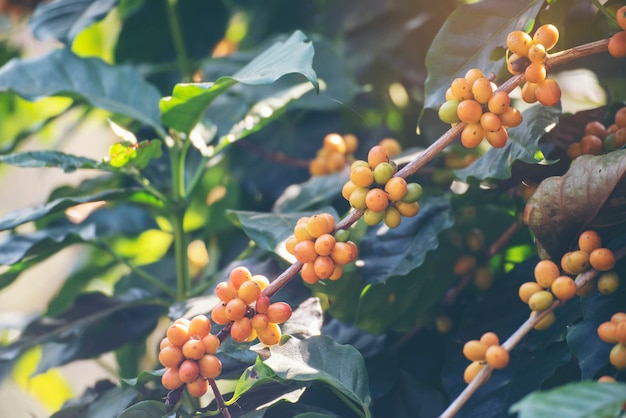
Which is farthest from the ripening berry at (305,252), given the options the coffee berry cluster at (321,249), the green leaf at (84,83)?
the green leaf at (84,83)

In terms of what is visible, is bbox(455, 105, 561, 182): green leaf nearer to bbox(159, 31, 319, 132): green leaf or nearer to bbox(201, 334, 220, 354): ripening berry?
bbox(159, 31, 319, 132): green leaf

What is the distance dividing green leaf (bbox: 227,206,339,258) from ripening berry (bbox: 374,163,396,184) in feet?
0.48

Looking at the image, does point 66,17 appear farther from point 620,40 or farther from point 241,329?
point 620,40

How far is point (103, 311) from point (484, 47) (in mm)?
589

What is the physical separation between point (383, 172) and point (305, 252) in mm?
93

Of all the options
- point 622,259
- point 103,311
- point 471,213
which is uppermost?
point 622,259

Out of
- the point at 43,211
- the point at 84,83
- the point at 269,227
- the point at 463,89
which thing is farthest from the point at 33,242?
the point at 463,89

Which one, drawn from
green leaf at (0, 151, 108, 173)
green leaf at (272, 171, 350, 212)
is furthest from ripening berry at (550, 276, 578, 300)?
green leaf at (0, 151, 108, 173)

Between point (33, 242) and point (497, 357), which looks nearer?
point (497, 357)

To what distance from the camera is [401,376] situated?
2.41ft

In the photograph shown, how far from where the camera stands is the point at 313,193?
826 millimetres

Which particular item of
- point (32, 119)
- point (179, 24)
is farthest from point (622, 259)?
point (32, 119)

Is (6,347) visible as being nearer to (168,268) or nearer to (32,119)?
(168,268)

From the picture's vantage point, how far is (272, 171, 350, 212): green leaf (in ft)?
2.66
